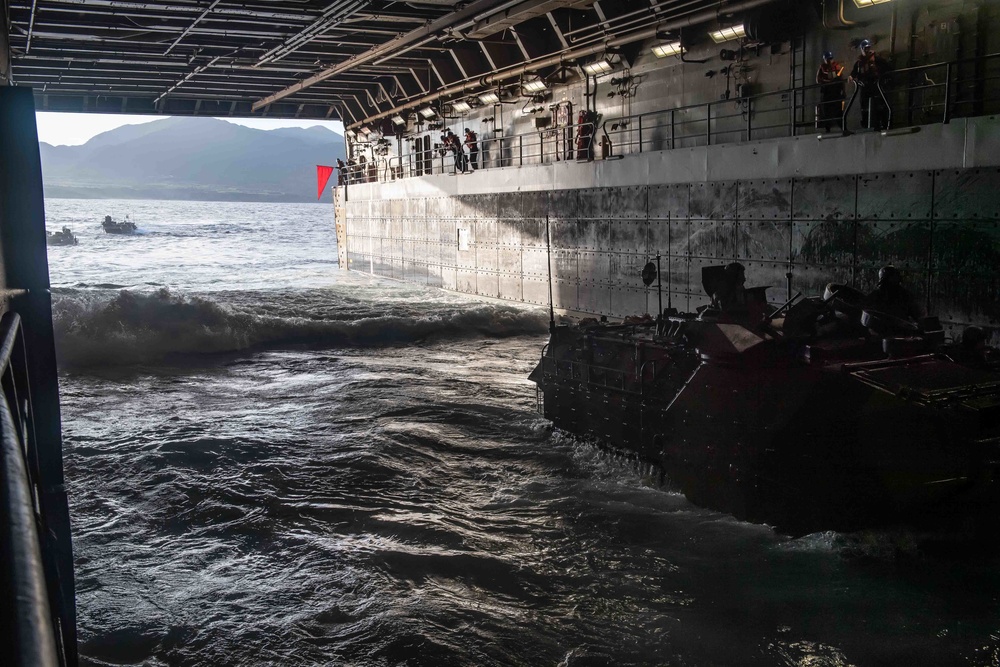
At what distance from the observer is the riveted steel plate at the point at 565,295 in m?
23.7

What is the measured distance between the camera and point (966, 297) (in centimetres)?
1290

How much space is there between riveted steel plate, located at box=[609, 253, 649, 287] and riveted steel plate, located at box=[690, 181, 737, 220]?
229cm

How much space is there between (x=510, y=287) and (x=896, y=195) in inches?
596

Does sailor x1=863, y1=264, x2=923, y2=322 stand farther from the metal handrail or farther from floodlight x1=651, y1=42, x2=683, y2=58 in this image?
floodlight x1=651, y1=42, x2=683, y2=58

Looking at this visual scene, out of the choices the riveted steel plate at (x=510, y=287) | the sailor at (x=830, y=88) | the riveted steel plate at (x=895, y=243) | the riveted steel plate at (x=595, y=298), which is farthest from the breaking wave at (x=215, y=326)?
the riveted steel plate at (x=895, y=243)

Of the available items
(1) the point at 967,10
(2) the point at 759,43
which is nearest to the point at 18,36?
(2) the point at 759,43

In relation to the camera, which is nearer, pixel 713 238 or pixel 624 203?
pixel 713 238

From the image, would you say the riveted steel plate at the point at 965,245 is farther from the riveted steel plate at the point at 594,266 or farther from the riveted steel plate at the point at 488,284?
the riveted steel plate at the point at 488,284

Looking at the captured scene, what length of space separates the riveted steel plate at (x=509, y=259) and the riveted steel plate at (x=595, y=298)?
12.8 ft

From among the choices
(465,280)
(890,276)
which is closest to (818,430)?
(890,276)

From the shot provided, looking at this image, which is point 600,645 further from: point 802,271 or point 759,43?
point 759,43

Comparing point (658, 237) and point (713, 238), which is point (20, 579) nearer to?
point (713, 238)

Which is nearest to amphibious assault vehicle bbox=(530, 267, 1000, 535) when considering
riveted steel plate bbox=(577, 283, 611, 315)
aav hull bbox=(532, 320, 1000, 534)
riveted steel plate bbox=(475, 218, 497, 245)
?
aav hull bbox=(532, 320, 1000, 534)

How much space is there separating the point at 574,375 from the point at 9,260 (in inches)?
348
